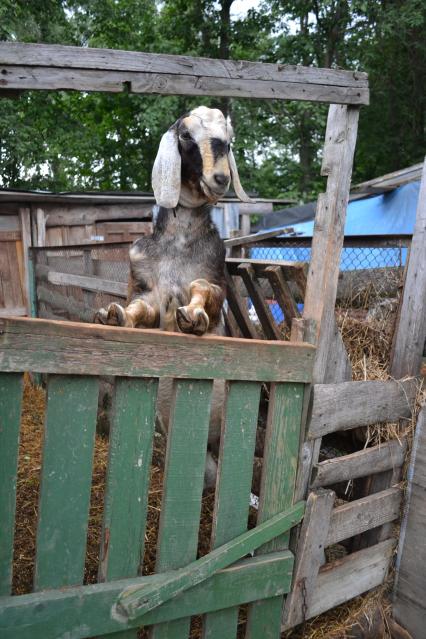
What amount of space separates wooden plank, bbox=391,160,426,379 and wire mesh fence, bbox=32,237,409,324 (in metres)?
0.43

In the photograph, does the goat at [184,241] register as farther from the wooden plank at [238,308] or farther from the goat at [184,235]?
the wooden plank at [238,308]

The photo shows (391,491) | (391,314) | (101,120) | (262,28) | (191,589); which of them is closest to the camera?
(191,589)

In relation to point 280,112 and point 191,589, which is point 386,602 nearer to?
point 191,589

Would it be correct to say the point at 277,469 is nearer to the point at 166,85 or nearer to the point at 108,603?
the point at 108,603

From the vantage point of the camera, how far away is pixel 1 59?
1824mm

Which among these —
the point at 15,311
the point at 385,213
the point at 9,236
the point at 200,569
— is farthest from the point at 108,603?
the point at 385,213

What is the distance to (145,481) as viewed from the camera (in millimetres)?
1994

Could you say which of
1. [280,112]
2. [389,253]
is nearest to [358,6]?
[280,112]

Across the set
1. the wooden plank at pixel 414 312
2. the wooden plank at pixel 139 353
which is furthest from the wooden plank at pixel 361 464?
the wooden plank at pixel 139 353

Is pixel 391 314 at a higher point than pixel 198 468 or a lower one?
higher

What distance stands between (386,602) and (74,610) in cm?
181

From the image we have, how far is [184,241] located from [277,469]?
1.15 m

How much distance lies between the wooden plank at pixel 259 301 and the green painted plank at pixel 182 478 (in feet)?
4.49

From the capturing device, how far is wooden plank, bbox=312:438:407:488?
8.29 feet
